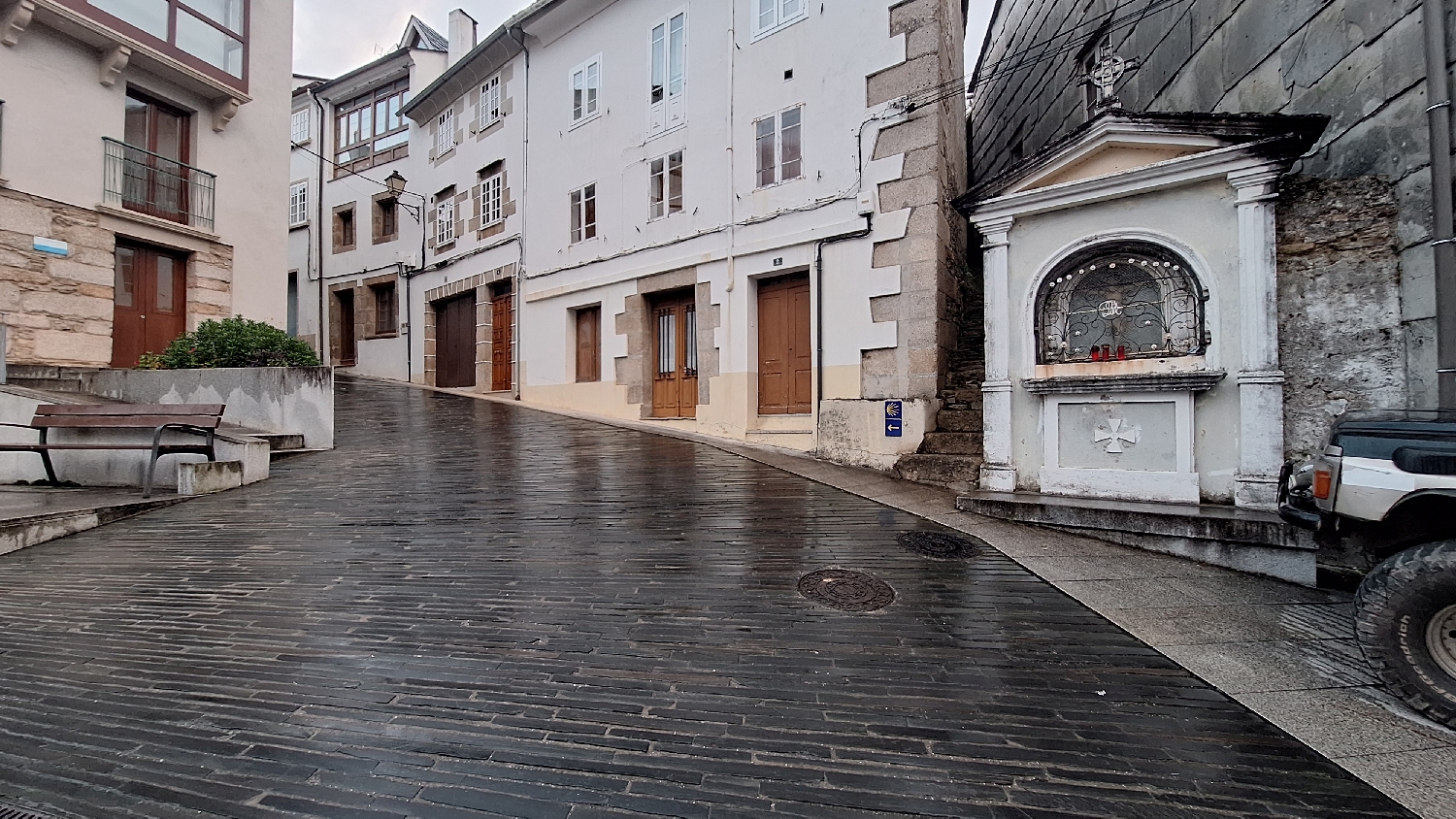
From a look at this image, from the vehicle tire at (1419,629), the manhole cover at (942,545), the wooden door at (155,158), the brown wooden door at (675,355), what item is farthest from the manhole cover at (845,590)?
the wooden door at (155,158)

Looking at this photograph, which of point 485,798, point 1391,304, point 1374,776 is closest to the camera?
point 485,798

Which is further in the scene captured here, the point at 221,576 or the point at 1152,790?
the point at 221,576

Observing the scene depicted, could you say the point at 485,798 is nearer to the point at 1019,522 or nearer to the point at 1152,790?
the point at 1152,790

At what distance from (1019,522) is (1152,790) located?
3.97 metres

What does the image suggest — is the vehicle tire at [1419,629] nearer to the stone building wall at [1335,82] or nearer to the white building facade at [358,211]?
the stone building wall at [1335,82]

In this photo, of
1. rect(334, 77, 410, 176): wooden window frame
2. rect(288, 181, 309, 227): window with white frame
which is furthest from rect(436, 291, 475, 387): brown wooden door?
rect(288, 181, 309, 227): window with white frame

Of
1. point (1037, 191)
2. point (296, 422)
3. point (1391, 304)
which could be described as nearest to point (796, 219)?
point (1037, 191)

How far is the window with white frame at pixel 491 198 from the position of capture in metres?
17.5

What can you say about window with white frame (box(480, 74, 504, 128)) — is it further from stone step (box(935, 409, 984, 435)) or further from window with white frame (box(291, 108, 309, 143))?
stone step (box(935, 409, 984, 435))

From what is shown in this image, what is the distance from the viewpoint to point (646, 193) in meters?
13.4

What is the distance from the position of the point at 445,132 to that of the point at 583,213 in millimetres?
8322

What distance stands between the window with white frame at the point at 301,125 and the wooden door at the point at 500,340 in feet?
40.5

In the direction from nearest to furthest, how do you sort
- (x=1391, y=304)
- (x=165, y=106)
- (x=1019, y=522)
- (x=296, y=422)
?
(x=1391, y=304) → (x=1019, y=522) → (x=296, y=422) → (x=165, y=106)

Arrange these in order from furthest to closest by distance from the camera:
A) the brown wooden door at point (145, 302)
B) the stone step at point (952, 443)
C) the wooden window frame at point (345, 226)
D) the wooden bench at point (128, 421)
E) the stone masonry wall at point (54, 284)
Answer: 1. the wooden window frame at point (345, 226)
2. the brown wooden door at point (145, 302)
3. the stone masonry wall at point (54, 284)
4. the stone step at point (952, 443)
5. the wooden bench at point (128, 421)
